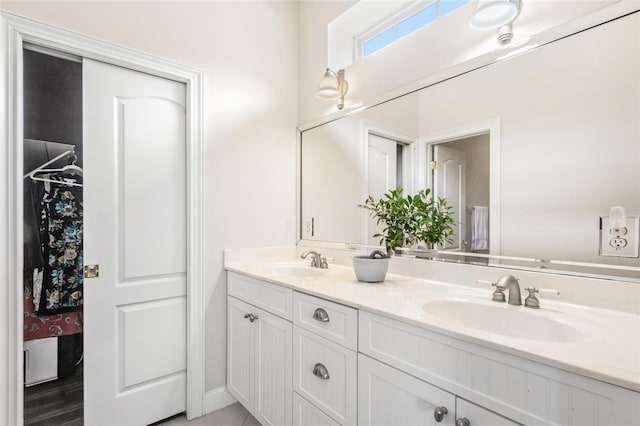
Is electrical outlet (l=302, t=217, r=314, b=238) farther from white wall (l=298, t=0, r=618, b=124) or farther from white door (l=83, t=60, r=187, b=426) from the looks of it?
white door (l=83, t=60, r=187, b=426)

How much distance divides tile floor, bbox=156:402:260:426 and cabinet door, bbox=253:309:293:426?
10.4 inches

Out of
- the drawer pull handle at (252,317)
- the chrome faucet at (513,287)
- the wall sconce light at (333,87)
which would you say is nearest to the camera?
the chrome faucet at (513,287)

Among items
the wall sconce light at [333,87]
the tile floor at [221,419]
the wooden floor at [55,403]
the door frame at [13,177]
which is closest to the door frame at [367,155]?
the wall sconce light at [333,87]

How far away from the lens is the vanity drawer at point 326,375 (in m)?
1.17

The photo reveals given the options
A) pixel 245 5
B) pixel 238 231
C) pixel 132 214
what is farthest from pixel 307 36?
pixel 132 214

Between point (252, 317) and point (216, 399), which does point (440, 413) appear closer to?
point (252, 317)

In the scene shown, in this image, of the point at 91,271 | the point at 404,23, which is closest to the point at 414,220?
the point at 404,23

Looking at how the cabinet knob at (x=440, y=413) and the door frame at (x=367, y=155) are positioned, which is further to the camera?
the door frame at (x=367, y=155)

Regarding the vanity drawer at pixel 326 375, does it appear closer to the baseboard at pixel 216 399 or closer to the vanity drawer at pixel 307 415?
the vanity drawer at pixel 307 415

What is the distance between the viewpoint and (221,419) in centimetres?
187

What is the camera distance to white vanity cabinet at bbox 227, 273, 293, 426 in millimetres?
1499

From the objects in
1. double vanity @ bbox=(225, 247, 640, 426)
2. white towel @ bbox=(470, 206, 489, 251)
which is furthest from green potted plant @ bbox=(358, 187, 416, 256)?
white towel @ bbox=(470, 206, 489, 251)

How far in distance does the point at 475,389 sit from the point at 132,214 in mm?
1758

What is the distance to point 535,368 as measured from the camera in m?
0.73
